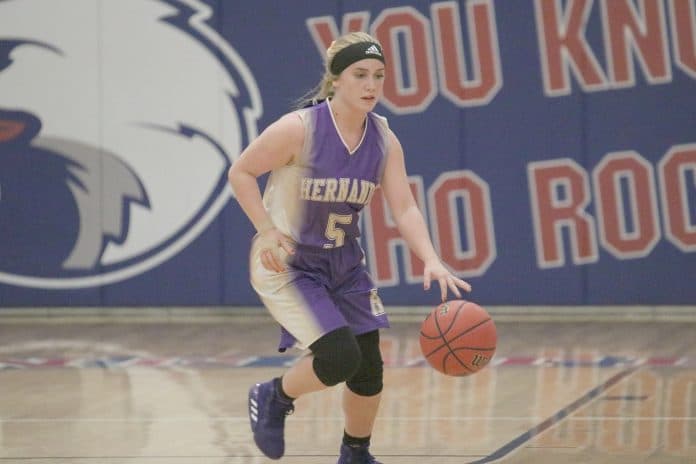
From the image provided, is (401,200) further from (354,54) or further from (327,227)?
(354,54)

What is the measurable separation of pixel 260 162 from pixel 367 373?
1010 millimetres

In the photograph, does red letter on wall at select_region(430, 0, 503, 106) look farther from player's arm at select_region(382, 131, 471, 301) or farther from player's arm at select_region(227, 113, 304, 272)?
player's arm at select_region(227, 113, 304, 272)

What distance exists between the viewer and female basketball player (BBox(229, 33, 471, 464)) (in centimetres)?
615

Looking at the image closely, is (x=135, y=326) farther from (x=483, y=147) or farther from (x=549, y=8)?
(x=549, y=8)

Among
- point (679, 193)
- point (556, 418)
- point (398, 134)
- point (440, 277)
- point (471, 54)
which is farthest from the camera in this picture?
point (398, 134)

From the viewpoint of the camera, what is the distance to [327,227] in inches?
247

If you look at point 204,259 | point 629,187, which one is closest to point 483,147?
point 629,187

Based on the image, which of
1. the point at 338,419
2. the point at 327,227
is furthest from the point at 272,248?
the point at 338,419

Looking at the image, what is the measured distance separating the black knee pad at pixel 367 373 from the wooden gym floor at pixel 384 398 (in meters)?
0.65

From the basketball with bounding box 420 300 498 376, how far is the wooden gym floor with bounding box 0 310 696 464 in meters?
0.61

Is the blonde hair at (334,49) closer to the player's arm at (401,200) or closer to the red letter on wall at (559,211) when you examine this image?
the player's arm at (401,200)

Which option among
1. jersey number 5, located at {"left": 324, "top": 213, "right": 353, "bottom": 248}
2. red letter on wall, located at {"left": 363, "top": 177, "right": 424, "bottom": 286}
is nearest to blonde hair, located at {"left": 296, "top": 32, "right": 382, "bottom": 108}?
jersey number 5, located at {"left": 324, "top": 213, "right": 353, "bottom": 248}

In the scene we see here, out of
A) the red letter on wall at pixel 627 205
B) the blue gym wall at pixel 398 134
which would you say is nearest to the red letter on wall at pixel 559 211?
the blue gym wall at pixel 398 134

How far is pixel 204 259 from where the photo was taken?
1307cm
